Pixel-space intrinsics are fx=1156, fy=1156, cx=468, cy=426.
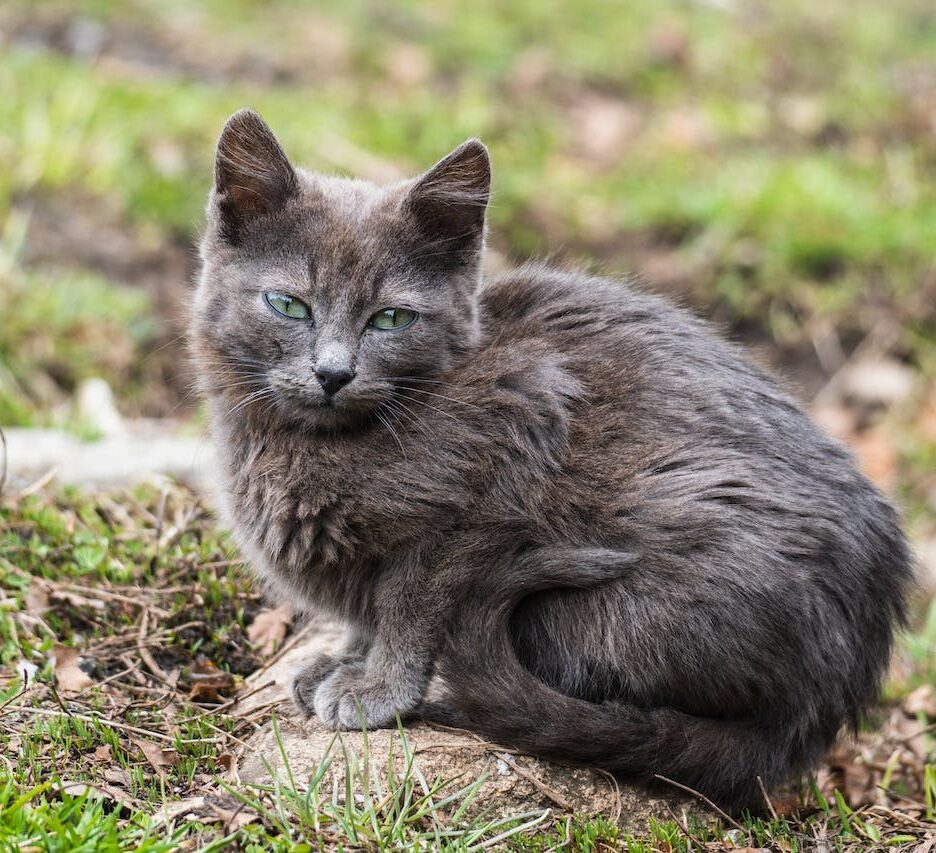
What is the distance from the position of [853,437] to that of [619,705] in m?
3.68

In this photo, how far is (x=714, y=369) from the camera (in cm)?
298

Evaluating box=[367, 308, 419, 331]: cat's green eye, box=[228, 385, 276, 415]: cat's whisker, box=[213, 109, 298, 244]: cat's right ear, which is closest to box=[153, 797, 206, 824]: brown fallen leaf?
box=[228, 385, 276, 415]: cat's whisker

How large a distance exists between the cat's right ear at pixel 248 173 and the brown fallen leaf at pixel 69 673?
120 centimetres

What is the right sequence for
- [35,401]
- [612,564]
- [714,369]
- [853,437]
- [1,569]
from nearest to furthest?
1. [612,564]
2. [714,369]
3. [1,569]
4. [35,401]
5. [853,437]

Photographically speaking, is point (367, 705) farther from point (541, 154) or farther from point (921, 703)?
point (541, 154)

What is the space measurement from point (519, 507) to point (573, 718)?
507 millimetres

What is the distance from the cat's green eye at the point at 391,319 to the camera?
285cm

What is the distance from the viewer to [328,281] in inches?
110

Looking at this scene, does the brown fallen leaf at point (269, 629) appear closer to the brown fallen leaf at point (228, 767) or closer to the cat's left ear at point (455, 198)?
the brown fallen leaf at point (228, 767)

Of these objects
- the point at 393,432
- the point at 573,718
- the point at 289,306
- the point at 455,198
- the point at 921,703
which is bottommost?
the point at 921,703

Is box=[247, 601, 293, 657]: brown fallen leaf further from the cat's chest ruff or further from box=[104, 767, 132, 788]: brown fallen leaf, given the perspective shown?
box=[104, 767, 132, 788]: brown fallen leaf

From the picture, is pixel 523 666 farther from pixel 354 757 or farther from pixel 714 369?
pixel 714 369

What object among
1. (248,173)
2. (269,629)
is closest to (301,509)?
(269,629)

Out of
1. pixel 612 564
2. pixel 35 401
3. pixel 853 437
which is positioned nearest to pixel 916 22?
pixel 853 437
